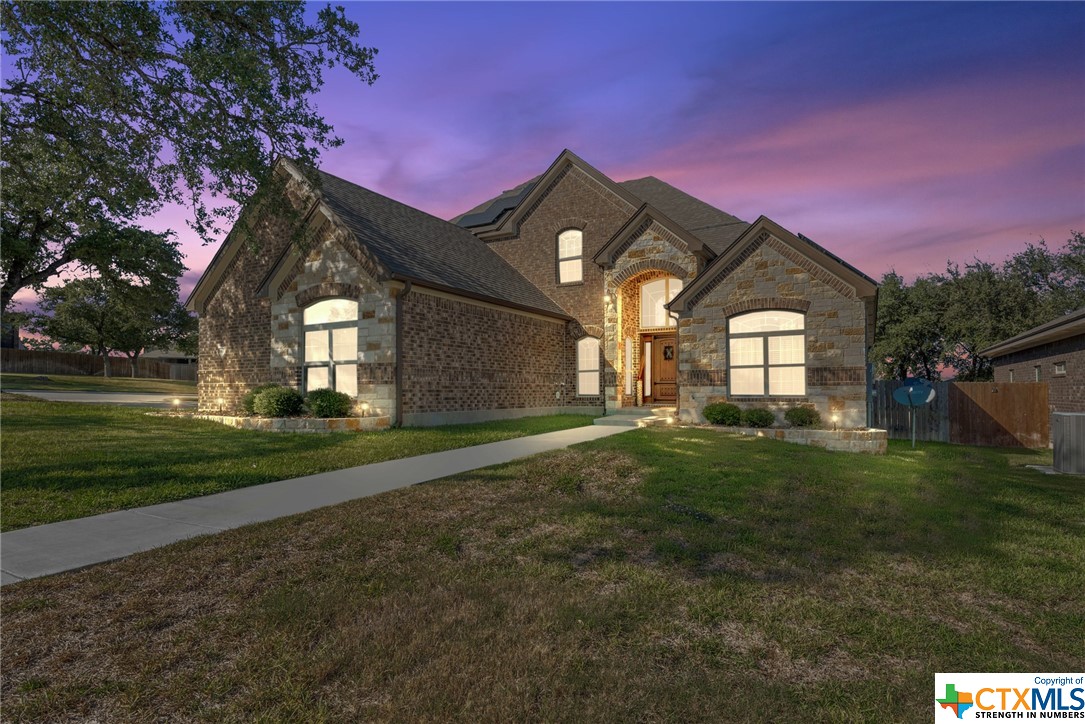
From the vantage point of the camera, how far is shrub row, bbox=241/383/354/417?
14.8 meters

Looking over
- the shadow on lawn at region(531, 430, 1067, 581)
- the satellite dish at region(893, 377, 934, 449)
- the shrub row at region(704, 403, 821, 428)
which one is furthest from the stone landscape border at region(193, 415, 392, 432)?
the satellite dish at region(893, 377, 934, 449)

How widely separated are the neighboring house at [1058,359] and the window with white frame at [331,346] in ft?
65.9

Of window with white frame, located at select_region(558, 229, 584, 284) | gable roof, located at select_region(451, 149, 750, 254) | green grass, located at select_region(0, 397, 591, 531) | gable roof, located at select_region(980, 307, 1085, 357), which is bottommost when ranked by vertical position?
green grass, located at select_region(0, 397, 591, 531)

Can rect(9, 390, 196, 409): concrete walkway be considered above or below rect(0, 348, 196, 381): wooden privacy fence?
below

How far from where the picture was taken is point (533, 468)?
8.90 metres

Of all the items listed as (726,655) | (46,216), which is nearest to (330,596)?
(726,655)

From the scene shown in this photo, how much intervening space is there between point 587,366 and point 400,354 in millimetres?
8543

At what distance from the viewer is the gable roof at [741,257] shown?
46.4 feet

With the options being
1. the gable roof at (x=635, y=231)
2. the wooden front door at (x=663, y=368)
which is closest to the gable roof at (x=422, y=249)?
the gable roof at (x=635, y=231)

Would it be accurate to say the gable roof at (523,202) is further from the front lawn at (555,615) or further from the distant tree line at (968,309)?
the distant tree line at (968,309)

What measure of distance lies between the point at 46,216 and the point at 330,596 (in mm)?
26750

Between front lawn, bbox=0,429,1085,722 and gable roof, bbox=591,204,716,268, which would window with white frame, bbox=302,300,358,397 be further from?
front lawn, bbox=0,429,1085,722

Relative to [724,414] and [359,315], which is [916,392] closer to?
[724,414]

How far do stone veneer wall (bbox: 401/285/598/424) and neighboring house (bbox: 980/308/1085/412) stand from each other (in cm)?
1426
